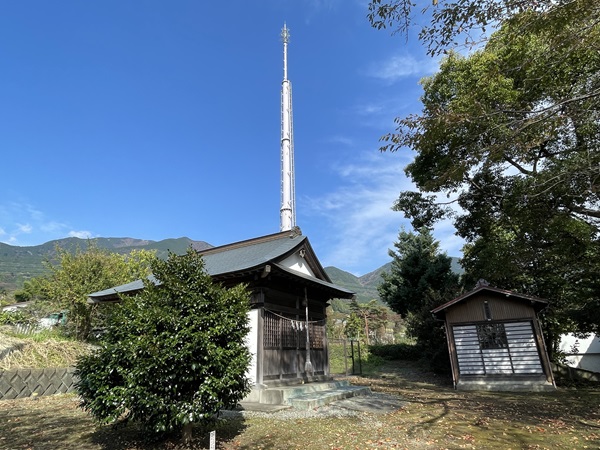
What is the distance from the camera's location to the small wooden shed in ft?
44.6

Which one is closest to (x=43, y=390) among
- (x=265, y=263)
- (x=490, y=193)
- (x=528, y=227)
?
(x=265, y=263)

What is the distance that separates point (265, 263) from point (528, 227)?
9888 millimetres

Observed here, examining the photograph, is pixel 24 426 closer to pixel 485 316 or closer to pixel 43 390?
pixel 43 390

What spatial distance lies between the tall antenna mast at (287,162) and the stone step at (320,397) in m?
14.8

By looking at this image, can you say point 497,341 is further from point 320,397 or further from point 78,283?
point 78,283

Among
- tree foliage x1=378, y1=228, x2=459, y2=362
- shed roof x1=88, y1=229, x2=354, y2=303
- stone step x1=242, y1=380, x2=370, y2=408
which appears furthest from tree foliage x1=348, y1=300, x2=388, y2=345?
stone step x1=242, y1=380, x2=370, y2=408

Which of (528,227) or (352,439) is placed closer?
(352,439)

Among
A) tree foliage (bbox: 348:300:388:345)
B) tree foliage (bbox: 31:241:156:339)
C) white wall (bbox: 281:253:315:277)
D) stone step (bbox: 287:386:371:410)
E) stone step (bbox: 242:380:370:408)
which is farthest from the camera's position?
tree foliage (bbox: 348:300:388:345)

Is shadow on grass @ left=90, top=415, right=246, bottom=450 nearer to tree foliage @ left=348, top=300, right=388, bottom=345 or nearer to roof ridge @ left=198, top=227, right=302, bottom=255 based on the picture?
roof ridge @ left=198, top=227, right=302, bottom=255

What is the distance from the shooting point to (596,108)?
6363mm

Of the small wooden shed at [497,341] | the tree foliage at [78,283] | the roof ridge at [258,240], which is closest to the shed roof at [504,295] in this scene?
the small wooden shed at [497,341]

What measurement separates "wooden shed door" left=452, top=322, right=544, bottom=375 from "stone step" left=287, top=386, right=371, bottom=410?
5474 millimetres

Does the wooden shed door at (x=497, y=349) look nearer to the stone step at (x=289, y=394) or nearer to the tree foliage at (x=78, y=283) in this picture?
the stone step at (x=289, y=394)

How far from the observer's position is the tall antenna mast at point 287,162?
86.9 ft
